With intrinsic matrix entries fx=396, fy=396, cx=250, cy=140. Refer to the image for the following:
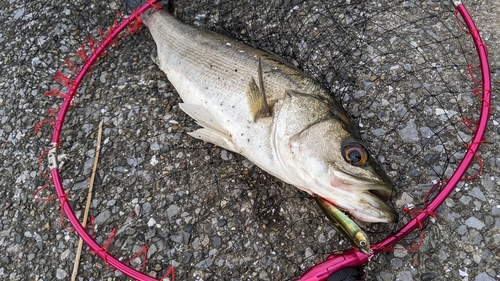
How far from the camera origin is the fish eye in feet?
8.41

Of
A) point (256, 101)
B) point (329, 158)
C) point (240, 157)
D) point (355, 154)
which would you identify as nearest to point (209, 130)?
point (240, 157)

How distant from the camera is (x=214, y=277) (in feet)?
10.2

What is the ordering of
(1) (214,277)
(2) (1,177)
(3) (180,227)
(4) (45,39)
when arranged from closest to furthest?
1. (1) (214,277)
2. (3) (180,227)
3. (2) (1,177)
4. (4) (45,39)

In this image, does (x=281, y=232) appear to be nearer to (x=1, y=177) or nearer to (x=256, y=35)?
(x=256, y=35)

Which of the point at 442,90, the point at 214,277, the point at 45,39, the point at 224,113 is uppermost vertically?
the point at 45,39

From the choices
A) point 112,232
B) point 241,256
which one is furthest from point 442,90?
point 112,232

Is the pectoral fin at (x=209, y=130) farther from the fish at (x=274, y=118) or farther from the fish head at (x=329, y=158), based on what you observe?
the fish head at (x=329, y=158)

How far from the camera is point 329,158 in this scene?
2648 millimetres

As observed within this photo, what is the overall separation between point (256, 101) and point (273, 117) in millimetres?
180

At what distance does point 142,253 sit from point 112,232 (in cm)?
32

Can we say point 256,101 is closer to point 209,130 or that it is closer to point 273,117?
point 273,117

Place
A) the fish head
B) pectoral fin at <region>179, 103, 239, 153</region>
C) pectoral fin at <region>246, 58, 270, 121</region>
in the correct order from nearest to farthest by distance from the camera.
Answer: the fish head < pectoral fin at <region>246, 58, 270, 121</region> < pectoral fin at <region>179, 103, 239, 153</region>

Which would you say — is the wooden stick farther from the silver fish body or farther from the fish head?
the fish head

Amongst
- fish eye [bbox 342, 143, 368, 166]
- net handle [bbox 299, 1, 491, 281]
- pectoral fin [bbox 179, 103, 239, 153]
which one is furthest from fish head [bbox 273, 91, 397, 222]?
pectoral fin [bbox 179, 103, 239, 153]
